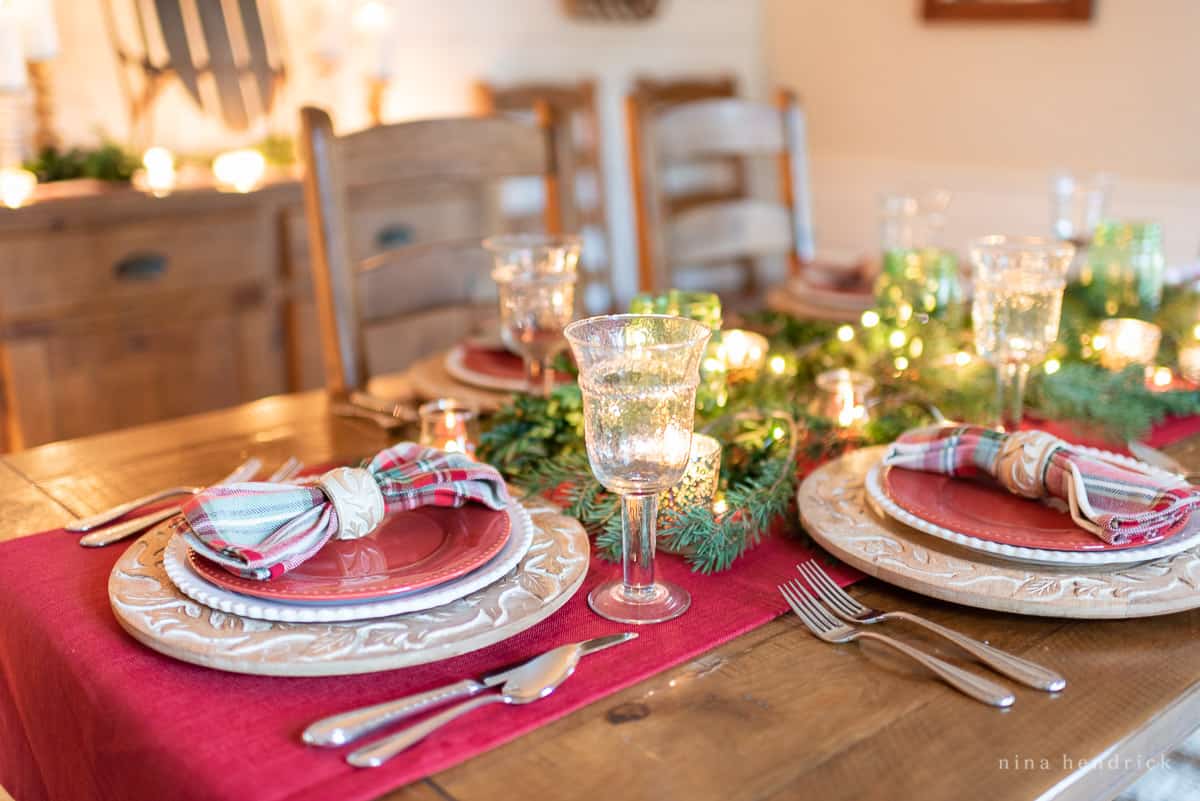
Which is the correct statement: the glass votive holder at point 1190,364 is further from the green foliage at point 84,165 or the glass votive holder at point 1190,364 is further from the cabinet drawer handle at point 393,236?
the green foliage at point 84,165

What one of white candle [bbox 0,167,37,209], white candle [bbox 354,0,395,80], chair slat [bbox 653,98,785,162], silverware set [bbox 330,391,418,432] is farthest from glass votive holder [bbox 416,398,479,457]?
white candle [bbox 354,0,395,80]

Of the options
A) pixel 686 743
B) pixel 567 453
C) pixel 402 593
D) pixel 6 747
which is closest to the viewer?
pixel 686 743

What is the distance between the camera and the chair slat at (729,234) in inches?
87.1

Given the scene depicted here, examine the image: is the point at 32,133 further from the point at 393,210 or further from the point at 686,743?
the point at 686,743

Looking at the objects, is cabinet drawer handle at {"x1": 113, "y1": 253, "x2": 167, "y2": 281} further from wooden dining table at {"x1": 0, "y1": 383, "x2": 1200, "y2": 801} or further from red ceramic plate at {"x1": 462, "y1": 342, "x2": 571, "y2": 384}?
wooden dining table at {"x1": 0, "y1": 383, "x2": 1200, "y2": 801}

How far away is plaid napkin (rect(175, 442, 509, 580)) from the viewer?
0.80 meters

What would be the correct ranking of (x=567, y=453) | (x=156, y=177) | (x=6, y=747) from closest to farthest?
(x=6, y=747) → (x=567, y=453) → (x=156, y=177)

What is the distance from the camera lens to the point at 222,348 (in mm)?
2709

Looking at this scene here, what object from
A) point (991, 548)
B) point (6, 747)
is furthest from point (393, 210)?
point (991, 548)

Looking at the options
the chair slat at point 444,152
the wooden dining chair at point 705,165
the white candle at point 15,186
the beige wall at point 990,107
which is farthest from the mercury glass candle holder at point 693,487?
the wooden dining chair at point 705,165

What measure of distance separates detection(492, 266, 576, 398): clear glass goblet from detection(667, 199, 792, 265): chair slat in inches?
41.4

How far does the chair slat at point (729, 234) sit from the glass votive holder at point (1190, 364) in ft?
3.17

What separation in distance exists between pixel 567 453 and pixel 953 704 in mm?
460

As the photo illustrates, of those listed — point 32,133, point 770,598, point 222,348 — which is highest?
point 32,133
